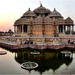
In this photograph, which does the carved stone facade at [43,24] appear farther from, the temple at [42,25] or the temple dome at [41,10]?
the temple dome at [41,10]

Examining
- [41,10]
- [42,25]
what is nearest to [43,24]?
[42,25]

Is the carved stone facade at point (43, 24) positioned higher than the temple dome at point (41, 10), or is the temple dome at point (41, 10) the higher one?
the temple dome at point (41, 10)

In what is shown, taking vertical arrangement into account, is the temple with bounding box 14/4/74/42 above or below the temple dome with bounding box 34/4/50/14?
below

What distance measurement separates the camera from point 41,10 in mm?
44094

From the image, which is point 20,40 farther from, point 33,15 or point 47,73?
point 47,73

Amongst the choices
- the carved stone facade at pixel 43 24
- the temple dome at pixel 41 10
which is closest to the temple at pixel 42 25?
the carved stone facade at pixel 43 24

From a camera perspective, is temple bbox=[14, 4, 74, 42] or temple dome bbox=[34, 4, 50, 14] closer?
temple bbox=[14, 4, 74, 42]

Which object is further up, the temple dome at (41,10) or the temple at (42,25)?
the temple dome at (41,10)

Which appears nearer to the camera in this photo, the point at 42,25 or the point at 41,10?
the point at 42,25

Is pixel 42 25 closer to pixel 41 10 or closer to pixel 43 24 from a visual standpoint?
pixel 43 24

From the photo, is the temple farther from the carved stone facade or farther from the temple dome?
the temple dome

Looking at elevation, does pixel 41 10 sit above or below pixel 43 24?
above

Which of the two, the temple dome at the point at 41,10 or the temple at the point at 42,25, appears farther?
the temple dome at the point at 41,10

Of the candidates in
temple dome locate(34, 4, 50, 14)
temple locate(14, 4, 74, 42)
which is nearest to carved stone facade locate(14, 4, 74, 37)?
temple locate(14, 4, 74, 42)
